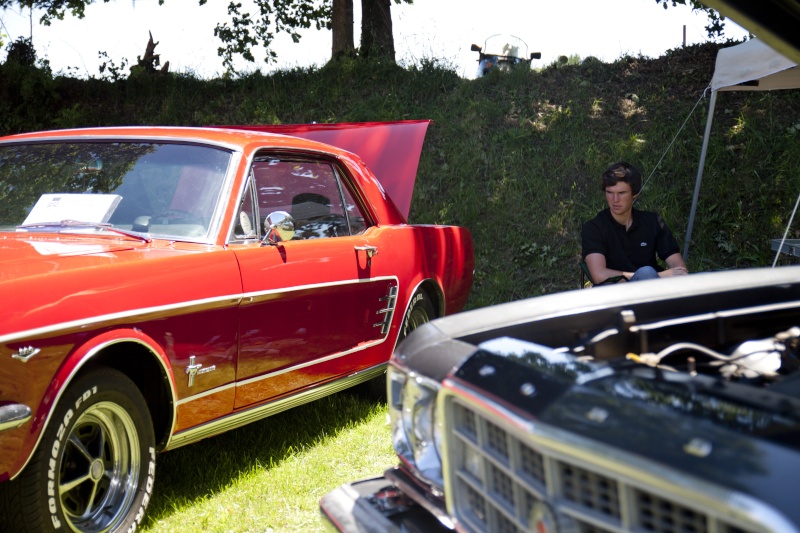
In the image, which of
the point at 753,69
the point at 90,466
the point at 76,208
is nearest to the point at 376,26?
the point at 753,69

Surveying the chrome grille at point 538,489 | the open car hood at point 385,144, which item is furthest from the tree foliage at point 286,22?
the chrome grille at point 538,489

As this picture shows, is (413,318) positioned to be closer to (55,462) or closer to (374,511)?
(55,462)

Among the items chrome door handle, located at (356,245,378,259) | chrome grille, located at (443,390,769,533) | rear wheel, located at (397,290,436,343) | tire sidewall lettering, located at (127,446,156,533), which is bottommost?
tire sidewall lettering, located at (127,446,156,533)

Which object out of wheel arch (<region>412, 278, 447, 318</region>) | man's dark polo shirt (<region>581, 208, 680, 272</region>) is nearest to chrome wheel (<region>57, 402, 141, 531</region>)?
wheel arch (<region>412, 278, 447, 318</region>)

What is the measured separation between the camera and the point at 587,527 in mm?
1371

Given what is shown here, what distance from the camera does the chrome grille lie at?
1.21 m

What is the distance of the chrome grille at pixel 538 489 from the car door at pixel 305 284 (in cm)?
191

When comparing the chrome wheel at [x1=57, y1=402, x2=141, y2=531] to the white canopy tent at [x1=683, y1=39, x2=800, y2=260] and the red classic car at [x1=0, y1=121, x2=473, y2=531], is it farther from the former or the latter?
the white canopy tent at [x1=683, y1=39, x2=800, y2=260]

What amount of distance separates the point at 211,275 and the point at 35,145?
1.40 m

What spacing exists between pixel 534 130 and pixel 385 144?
5025 millimetres

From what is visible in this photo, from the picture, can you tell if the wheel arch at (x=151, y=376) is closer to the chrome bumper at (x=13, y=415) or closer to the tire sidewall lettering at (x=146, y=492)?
the tire sidewall lettering at (x=146, y=492)

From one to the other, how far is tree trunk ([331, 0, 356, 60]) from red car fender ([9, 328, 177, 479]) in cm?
1172

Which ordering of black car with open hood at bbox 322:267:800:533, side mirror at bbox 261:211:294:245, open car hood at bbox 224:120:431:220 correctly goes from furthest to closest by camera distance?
1. open car hood at bbox 224:120:431:220
2. side mirror at bbox 261:211:294:245
3. black car with open hood at bbox 322:267:800:533

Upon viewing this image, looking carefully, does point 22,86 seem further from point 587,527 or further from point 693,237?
point 587,527
